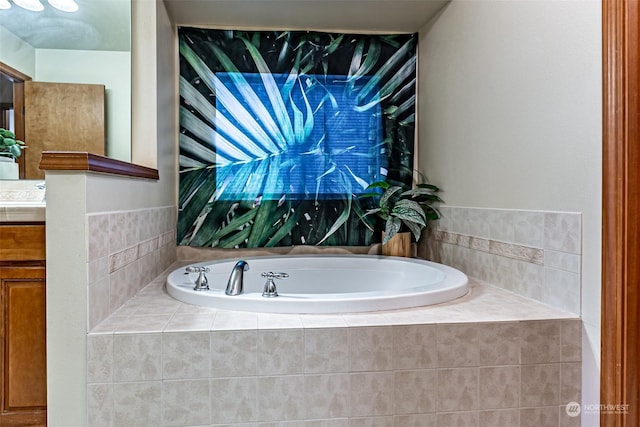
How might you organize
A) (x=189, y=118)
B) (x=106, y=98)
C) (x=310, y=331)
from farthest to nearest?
(x=189, y=118)
(x=106, y=98)
(x=310, y=331)

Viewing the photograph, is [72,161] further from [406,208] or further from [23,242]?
[406,208]

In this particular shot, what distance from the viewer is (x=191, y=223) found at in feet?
8.76

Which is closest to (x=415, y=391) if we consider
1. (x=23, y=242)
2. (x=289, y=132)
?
(x=23, y=242)

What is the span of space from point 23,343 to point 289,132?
179 cm

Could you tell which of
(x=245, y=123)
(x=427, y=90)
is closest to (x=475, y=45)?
(x=427, y=90)

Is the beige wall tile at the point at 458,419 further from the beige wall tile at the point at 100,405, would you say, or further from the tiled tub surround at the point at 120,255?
the tiled tub surround at the point at 120,255

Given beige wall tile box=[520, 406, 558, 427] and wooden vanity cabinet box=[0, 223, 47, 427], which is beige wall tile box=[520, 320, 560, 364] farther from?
wooden vanity cabinet box=[0, 223, 47, 427]

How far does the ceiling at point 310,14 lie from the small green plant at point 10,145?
1.03 meters

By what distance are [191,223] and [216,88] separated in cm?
85

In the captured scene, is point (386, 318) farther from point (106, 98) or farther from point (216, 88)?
point (216, 88)

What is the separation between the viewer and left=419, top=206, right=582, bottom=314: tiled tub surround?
4.87ft

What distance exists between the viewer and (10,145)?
2006 mm

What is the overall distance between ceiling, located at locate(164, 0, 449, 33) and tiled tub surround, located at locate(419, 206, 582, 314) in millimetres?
1173

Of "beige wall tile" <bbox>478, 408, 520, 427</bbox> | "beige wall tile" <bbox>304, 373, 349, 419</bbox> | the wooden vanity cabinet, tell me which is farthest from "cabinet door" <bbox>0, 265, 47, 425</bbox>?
"beige wall tile" <bbox>478, 408, 520, 427</bbox>
